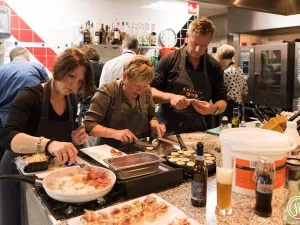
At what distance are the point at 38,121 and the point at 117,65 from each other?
1.95 metres

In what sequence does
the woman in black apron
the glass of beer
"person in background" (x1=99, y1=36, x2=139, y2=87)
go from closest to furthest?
the glass of beer
the woman in black apron
"person in background" (x1=99, y1=36, x2=139, y2=87)

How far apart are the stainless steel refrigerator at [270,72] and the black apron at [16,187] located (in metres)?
4.02

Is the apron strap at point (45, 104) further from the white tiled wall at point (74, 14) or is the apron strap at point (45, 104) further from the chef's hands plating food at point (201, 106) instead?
the white tiled wall at point (74, 14)

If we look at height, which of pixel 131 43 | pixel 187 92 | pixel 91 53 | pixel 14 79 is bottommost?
pixel 187 92

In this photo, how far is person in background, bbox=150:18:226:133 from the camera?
2.47 m

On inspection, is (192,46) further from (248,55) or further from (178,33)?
(248,55)

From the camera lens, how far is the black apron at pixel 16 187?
1642 millimetres

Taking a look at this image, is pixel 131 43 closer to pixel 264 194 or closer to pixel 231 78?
pixel 231 78

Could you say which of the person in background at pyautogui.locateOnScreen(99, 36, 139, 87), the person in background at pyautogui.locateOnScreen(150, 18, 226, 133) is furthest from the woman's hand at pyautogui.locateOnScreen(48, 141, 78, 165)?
the person in background at pyautogui.locateOnScreen(99, 36, 139, 87)

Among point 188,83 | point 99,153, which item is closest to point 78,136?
point 99,153

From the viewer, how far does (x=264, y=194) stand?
1092 millimetres

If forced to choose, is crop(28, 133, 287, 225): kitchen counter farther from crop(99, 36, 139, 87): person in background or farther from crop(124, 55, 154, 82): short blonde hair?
crop(99, 36, 139, 87): person in background

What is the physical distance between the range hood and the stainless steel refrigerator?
2.41 meters

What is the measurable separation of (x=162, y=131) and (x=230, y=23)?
442 cm
